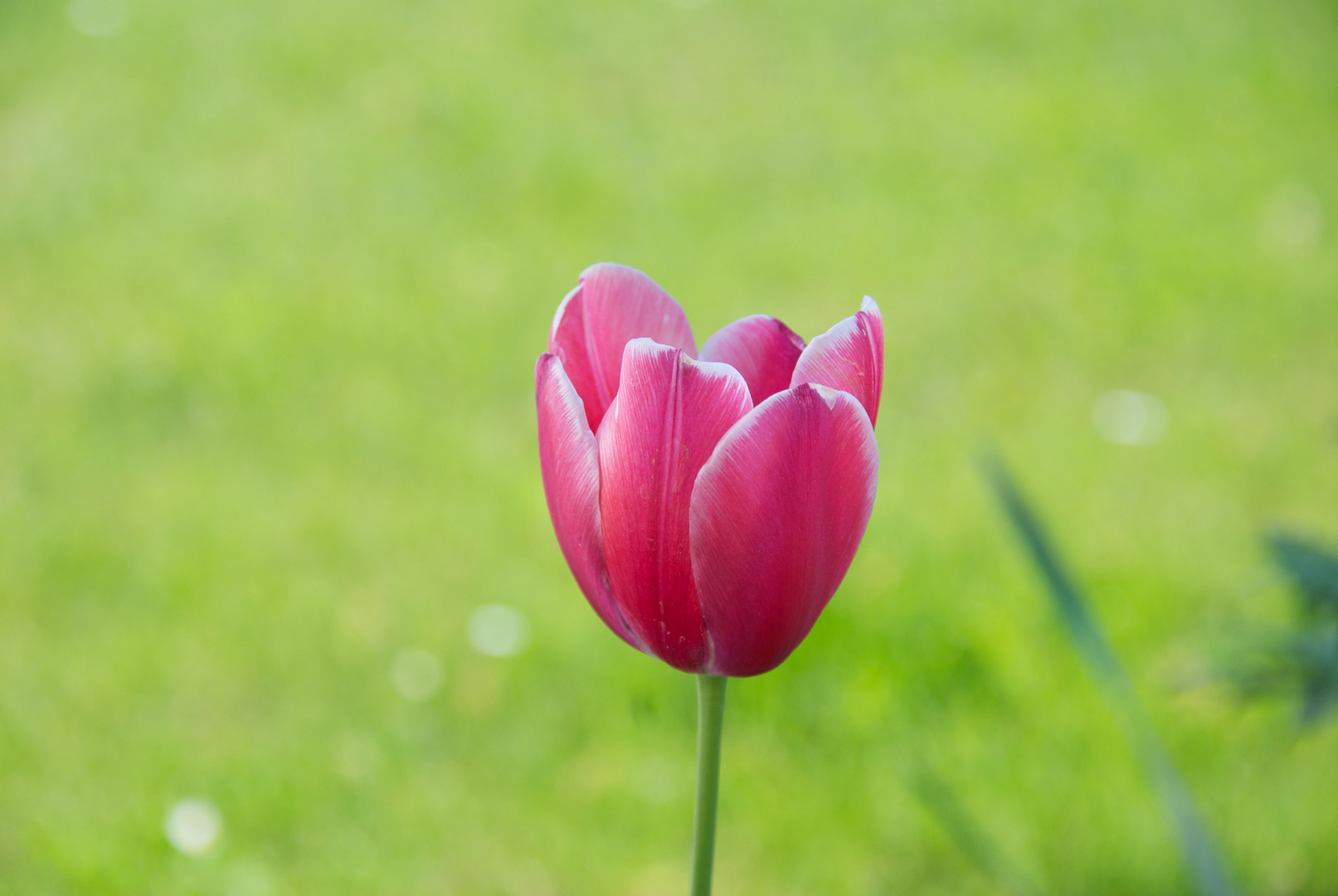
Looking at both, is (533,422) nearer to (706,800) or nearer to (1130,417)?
(1130,417)

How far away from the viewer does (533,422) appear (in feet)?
7.59

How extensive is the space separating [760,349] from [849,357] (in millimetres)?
66

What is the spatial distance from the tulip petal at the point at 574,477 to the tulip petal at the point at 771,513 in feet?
0.14

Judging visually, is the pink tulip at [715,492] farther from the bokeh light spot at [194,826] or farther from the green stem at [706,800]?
the bokeh light spot at [194,826]

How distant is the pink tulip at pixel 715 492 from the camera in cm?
45

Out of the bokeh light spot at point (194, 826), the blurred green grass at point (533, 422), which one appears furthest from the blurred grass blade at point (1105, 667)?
the bokeh light spot at point (194, 826)

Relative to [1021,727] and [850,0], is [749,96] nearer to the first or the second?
[850,0]

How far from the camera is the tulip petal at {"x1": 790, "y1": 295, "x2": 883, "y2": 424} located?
0.47 metres

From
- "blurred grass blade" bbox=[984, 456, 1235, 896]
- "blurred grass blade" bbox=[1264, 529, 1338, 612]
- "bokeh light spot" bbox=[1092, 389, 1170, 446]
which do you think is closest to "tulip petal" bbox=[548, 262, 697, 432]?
"blurred grass blade" bbox=[984, 456, 1235, 896]

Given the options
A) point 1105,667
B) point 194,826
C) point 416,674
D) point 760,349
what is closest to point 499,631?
point 416,674

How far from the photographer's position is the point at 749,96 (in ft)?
10.9

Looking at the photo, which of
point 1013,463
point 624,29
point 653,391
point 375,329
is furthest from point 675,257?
point 653,391

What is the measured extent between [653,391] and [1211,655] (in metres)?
0.77

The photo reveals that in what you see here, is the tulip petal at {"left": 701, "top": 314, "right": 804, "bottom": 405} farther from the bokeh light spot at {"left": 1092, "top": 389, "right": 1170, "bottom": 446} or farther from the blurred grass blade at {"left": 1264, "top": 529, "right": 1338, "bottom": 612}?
the bokeh light spot at {"left": 1092, "top": 389, "right": 1170, "bottom": 446}
